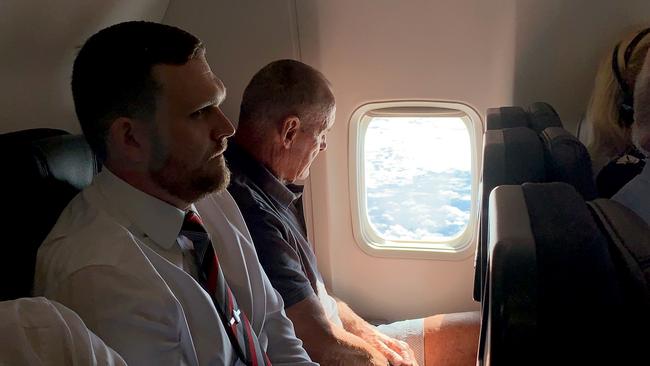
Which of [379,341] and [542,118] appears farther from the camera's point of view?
[379,341]

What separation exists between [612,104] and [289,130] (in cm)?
115

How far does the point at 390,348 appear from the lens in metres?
2.27

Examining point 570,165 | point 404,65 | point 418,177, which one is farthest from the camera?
point 418,177

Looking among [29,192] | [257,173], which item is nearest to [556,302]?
[29,192]

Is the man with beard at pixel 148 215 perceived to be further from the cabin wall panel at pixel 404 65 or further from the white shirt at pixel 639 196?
the cabin wall panel at pixel 404 65

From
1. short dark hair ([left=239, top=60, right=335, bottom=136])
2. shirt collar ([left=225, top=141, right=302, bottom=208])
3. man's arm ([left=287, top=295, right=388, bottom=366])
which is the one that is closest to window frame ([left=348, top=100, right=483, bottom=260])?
short dark hair ([left=239, top=60, right=335, bottom=136])

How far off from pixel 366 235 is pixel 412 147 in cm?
A: 47

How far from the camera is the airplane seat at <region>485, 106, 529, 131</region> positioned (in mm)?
1903

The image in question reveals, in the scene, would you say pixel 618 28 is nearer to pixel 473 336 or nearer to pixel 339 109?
pixel 339 109

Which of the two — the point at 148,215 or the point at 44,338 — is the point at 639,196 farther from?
the point at 44,338

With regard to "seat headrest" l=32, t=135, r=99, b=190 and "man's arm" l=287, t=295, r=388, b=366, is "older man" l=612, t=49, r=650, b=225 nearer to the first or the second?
"man's arm" l=287, t=295, r=388, b=366

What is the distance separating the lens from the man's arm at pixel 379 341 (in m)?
2.18

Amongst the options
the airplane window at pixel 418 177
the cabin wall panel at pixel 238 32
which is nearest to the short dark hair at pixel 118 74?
the cabin wall panel at pixel 238 32

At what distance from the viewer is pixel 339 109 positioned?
257cm
